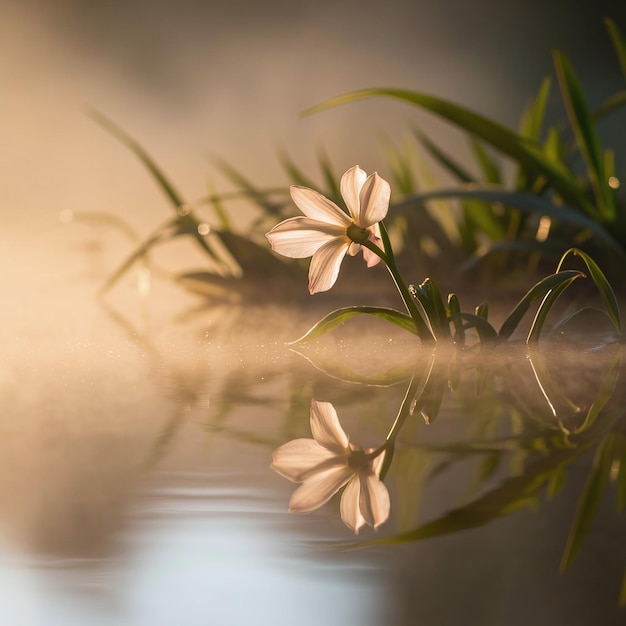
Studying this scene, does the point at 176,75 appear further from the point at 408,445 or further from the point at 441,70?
the point at 408,445

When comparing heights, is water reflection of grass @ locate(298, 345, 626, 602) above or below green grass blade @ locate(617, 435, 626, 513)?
below

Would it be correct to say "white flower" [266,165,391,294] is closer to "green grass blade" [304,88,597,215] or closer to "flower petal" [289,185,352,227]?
"flower petal" [289,185,352,227]

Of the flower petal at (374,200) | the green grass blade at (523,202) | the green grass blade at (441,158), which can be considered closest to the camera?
the flower petal at (374,200)

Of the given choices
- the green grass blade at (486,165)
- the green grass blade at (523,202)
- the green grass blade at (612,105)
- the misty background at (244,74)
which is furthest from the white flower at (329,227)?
the misty background at (244,74)

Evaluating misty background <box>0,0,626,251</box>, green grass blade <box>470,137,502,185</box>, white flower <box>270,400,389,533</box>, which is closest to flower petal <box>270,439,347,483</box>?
white flower <box>270,400,389,533</box>

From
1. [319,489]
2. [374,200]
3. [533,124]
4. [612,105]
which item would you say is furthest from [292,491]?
[533,124]

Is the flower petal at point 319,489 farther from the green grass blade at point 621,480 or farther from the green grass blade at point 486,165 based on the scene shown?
the green grass blade at point 486,165
